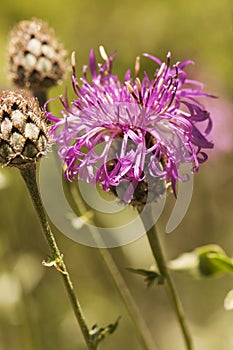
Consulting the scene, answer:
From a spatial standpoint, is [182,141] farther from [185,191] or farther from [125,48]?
[125,48]

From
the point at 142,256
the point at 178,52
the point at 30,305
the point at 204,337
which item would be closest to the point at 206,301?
the point at 204,337

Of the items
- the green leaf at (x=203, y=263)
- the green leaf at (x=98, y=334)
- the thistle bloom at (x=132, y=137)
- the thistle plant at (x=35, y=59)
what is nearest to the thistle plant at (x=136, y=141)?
the thistle bloom at (x=132, y=137)

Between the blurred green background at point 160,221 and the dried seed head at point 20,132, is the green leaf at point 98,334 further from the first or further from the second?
the blurred green background at point 160,221

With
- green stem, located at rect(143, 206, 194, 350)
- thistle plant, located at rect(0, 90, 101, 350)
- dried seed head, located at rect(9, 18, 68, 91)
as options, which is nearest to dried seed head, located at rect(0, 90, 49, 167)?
thistle plant, located at rect(0, 90, 101, 350)

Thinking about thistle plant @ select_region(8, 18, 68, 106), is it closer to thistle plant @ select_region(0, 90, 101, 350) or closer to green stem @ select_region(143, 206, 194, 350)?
thistle plant @ select_region(0, 90, 101, 350)

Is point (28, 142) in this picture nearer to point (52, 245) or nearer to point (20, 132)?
point (20, 132)

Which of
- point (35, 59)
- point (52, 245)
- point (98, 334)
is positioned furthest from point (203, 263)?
point (35, 59)
